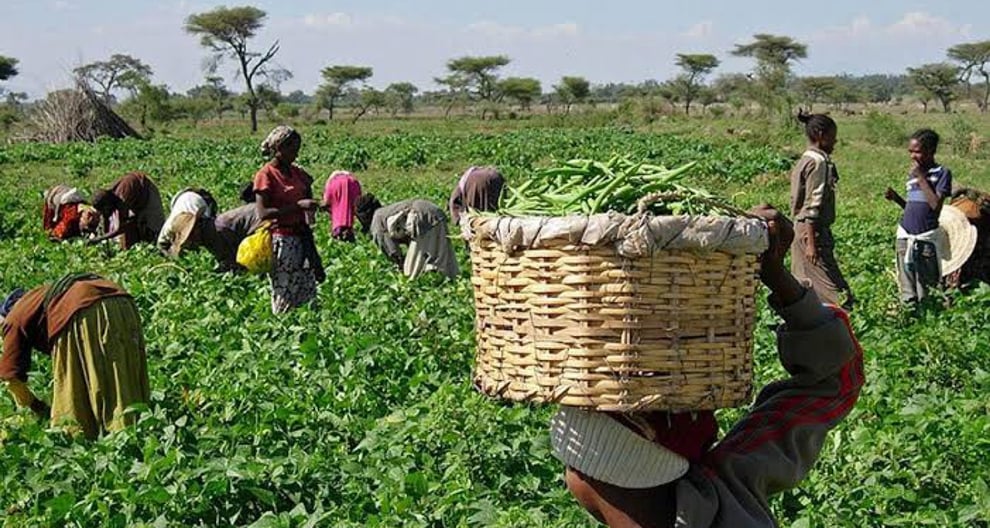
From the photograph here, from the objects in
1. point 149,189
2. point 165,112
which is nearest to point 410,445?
point 149,189

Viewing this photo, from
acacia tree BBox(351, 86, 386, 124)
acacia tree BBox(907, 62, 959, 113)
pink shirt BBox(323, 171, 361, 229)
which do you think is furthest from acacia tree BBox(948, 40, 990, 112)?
pink shirt BBox(323, 171, 361, 229)

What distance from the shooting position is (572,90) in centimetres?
7094

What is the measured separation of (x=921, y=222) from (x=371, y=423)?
14.4ft

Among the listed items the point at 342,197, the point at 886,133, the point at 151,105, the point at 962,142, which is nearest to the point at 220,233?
the point at 342,197

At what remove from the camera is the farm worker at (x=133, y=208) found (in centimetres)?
1070

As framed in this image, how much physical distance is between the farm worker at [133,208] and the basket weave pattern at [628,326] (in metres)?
8.76

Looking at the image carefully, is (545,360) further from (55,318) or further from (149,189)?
(149,189)

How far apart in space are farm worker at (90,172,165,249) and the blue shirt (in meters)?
6.36

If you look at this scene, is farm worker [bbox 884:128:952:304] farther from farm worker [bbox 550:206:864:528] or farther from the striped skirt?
farm worker [bbox 550:206:864:528]

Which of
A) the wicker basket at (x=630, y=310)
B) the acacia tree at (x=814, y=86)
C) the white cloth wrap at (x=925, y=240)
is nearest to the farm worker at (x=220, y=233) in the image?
the white cloth wrap at (x=925, y=240)

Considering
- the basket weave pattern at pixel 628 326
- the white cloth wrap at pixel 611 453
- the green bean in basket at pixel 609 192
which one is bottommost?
the white cloth wrap at pixel 611 453

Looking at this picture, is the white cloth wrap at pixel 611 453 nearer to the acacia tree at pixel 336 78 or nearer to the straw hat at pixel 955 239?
the straw hat at pixel 955 239

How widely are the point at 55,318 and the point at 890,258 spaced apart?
789cm

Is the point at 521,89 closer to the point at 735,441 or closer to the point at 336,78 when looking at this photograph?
the point at 336,78
